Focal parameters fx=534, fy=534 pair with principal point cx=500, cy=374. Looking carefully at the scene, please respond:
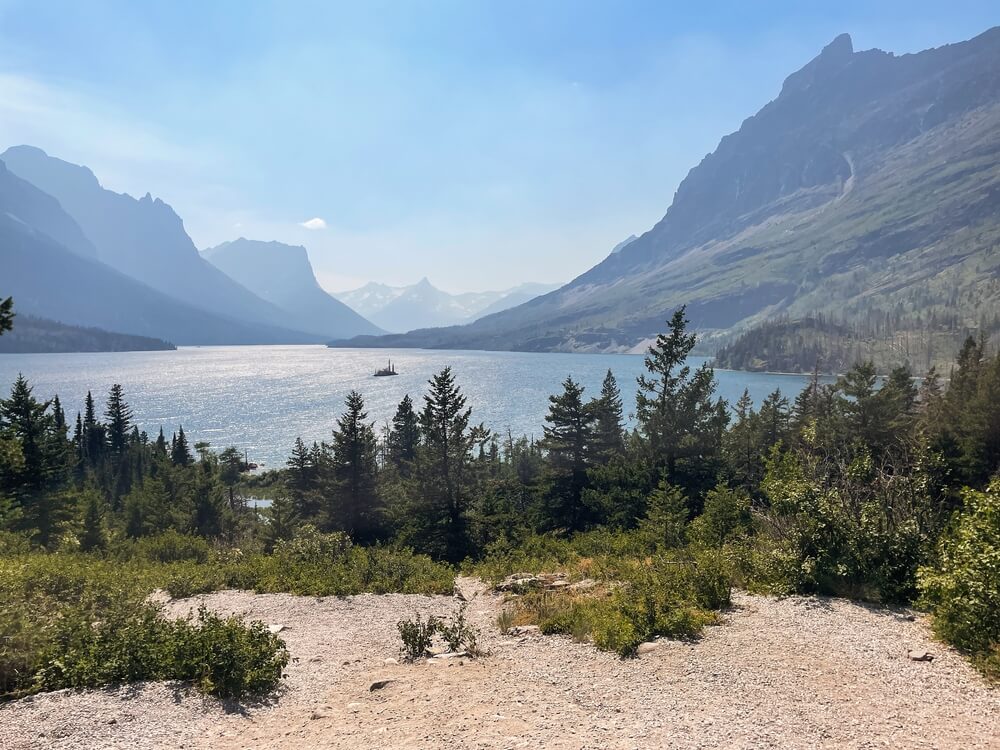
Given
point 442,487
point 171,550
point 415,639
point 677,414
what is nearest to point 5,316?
point 415,639

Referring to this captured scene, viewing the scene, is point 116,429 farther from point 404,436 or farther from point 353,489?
point 353,489

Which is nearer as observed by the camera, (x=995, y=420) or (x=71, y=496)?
(x=995, y=420)

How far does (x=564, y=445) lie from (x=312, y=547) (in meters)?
22.6

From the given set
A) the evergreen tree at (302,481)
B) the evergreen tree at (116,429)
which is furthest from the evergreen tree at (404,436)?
the evergreen tree at (116,429)

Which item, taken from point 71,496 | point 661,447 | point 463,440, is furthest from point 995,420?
point 71,496

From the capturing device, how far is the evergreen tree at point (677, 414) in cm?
3878

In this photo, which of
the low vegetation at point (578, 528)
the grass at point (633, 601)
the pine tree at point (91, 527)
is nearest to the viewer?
the low vegetation at point (578, 528)

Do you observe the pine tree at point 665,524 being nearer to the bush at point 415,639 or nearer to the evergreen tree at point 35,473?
the bush at point 415,639

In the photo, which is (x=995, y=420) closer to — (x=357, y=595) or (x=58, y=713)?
(x=357, y=595)

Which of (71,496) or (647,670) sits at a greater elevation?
(647,670)

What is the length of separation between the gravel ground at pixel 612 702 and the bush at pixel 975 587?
1.49ft

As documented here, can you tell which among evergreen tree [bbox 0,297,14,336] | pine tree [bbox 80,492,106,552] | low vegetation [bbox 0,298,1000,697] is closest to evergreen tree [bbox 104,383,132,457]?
low vegetation [bbox 0,298,1000,697]

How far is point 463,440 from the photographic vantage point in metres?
43.2

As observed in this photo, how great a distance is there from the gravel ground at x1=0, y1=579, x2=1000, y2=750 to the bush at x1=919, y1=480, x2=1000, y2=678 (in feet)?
1.49
